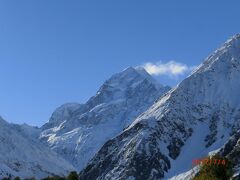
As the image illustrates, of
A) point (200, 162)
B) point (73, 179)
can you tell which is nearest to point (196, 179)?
point (200, 162)

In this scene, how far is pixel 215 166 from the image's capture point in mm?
136250

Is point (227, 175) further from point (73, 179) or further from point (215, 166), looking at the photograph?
→ point (73, 179)

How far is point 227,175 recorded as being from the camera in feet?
447

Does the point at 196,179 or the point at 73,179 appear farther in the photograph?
the point at 73,179

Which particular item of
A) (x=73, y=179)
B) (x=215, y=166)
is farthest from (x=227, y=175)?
(x=73, y=179)

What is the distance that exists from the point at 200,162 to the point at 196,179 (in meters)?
3.78

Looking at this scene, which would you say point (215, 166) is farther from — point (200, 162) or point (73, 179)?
point (73, 179)

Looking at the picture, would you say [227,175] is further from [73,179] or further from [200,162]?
[73,179]

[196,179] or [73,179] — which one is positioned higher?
[73,179]

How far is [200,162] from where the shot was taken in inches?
5463

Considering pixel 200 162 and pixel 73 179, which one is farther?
pixel 73 179

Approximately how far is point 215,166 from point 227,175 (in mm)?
3054

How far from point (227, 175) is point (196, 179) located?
22.4 ft

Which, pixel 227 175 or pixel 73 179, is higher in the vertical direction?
pixel 73 179
